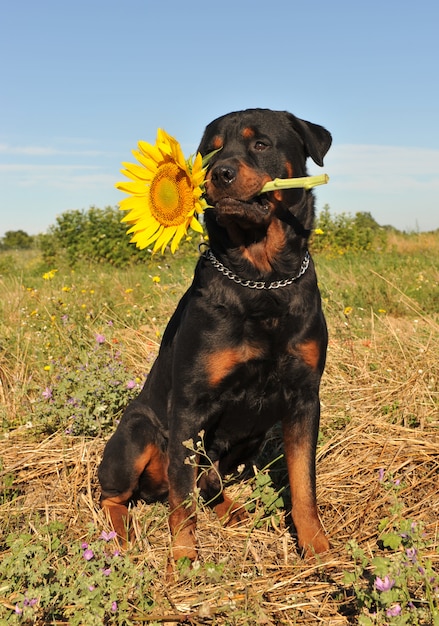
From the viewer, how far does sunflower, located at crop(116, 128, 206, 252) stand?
7.62ft

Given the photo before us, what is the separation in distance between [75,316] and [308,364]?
11.5 ft

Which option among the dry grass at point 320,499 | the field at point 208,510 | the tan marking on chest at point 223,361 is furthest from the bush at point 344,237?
the tan marking on chest at point 223,361

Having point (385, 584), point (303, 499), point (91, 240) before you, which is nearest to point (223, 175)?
point (303, 499)

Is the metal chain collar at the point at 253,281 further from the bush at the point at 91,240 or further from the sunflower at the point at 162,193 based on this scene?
the bush at the point at 91,240

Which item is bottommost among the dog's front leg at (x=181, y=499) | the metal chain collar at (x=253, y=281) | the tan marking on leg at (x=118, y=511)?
the tan marking on leg at (x=118, y=511)

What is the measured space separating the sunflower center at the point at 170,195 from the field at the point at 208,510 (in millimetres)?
1184

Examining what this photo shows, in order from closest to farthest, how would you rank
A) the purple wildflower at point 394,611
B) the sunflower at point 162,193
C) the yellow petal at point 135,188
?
1. the purple wildflower at point 394,611
2. the sunflower at point 162,193
3. the yellow petal at point 135,188

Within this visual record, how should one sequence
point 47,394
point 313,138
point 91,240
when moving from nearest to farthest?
1. point 313,138
2. point 47,394
3. point 91,240

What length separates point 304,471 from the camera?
2.83 meters

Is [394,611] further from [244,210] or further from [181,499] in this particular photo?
[244,210]

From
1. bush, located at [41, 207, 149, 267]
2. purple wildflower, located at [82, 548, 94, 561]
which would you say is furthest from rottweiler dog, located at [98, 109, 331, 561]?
bush, located at [41, 207, 149, 267]

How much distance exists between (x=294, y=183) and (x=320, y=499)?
1635 millimetres

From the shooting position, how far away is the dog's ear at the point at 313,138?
3.01 m

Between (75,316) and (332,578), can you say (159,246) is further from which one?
(75,316)
